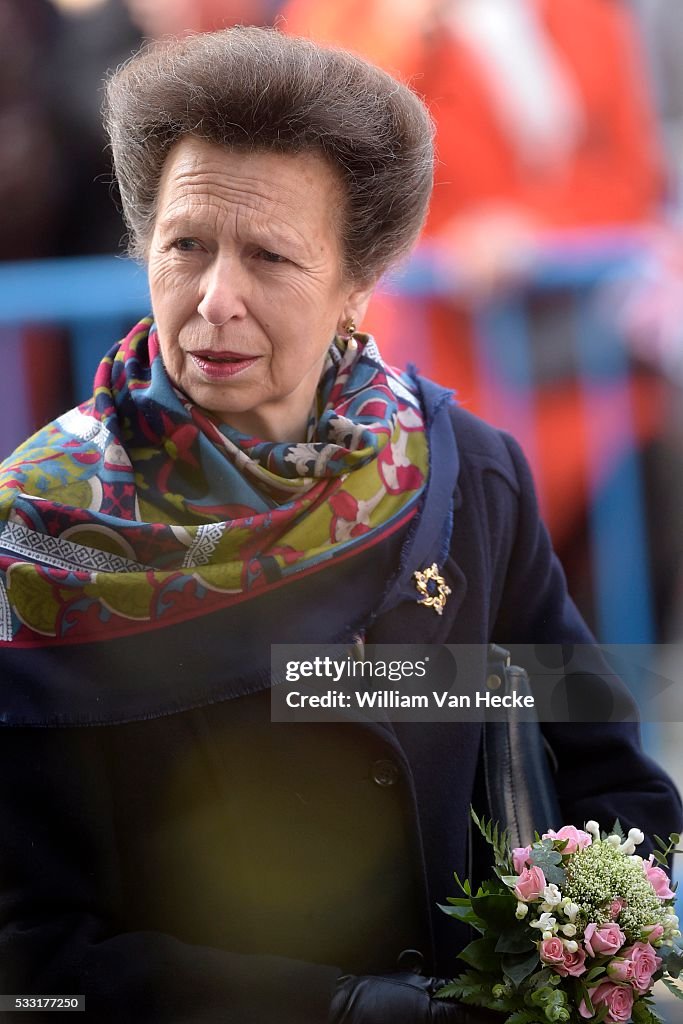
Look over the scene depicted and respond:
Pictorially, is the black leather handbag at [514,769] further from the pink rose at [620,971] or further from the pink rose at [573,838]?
the pink rose at [620,971]

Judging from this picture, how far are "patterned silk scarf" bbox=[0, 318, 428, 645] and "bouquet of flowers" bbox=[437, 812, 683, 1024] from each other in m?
0.59

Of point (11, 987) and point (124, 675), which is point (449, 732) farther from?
point (11, 987)

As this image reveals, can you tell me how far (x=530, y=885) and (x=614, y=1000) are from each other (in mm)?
201

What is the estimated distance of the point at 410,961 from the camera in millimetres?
1972

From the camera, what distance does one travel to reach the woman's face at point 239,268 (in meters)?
1.94

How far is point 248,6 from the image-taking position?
2.70 meters

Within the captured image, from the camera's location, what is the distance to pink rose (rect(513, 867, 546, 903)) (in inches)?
70.1

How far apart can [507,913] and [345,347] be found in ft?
3.49

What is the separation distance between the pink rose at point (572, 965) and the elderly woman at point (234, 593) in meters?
0.19

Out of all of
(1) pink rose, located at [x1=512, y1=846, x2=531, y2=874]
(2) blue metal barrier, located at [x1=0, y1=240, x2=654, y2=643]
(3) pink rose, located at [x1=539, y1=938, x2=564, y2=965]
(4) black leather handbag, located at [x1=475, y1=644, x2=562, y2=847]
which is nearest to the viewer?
(3) pink rose, located at [x1=539, y1=938, x2=564, y2=965]

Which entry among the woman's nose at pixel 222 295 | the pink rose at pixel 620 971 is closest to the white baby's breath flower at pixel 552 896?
the pink rose at pixel 620 971

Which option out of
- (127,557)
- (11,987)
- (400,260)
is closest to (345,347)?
(400,260)

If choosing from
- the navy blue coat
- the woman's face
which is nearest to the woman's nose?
the woman's face

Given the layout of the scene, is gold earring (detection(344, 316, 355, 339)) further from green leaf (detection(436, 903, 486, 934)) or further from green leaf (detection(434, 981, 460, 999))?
green leaf (detection(434, 981, 460, 999))
